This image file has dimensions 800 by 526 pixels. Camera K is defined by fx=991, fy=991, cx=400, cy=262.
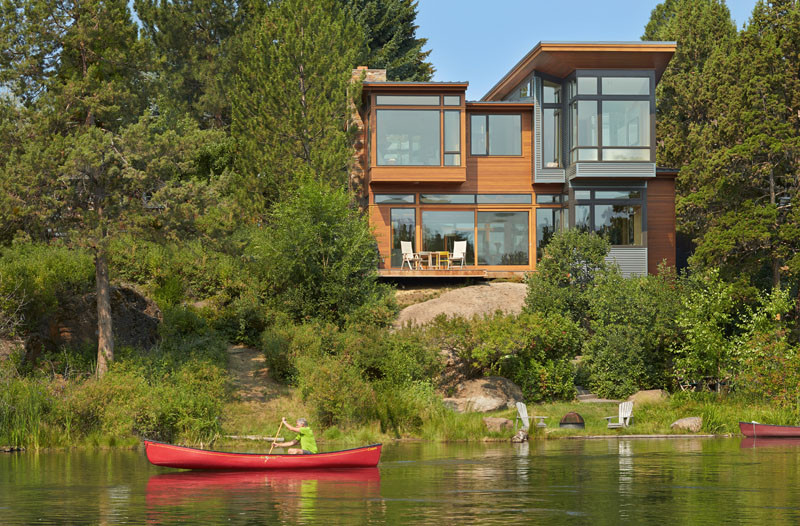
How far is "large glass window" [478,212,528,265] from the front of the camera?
4456 centimetres

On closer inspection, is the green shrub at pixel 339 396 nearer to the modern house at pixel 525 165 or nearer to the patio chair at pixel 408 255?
the modern house at pixel 525 165

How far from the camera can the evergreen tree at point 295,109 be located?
132 ft

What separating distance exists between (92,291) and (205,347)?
4.35 m

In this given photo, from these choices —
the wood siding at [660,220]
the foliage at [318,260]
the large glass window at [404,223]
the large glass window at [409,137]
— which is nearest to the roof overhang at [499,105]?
the large glass window at [409,137]

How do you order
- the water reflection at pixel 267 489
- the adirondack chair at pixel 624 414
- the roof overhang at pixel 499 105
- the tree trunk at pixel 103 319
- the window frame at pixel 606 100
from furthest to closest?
1. the roof overhang at pixel 499 105
2. the window frame at pixel 606 100
3. the adirondack chair at pixel 624 414
4. the tree trunk at pixel 103 319
5. the water reflection at pixel 267 489

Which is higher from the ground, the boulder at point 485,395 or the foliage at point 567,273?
the foliage at point 567,273

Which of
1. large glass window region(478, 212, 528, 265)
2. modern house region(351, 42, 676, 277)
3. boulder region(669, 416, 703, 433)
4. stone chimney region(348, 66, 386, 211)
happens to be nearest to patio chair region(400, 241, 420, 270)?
modern house region(351, 42, 676, 277)

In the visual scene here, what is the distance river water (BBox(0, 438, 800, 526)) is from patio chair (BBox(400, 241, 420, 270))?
1798 cm

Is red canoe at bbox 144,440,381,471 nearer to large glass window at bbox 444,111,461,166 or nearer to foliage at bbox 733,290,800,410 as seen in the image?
foliage at bbox 733,290,800,410

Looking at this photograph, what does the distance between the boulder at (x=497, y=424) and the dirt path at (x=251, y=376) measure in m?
6.59

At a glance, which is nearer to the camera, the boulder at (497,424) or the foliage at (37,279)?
the boulder at (497,424)

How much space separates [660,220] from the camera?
44562 millimetres

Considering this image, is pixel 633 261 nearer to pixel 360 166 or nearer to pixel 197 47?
pixel 360 166

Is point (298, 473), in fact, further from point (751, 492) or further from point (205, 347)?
point (205, 347)
